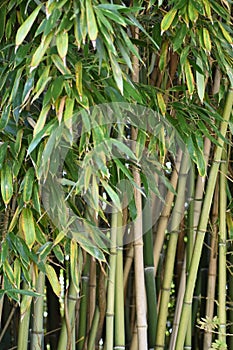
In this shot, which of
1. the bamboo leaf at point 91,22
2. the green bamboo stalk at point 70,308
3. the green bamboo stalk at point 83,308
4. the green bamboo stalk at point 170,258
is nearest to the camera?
the bamboo leaf at point 91,22

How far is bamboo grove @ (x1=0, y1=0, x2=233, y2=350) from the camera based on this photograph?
4.27 feet

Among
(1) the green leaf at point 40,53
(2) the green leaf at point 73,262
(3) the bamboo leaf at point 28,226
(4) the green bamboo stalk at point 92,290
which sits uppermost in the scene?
(1) the green leaf at point 40,53

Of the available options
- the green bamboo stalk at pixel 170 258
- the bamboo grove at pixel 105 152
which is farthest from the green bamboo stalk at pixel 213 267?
the green bamboo stalk at pixel 170 258

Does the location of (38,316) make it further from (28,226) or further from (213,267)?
(213,267)

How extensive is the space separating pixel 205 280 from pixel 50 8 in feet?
4.21

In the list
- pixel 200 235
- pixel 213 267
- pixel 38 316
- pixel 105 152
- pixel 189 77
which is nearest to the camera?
pixel 105 152

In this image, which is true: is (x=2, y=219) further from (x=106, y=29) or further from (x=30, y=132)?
(x=106, y=29)

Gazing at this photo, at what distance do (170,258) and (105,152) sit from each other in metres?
0.56

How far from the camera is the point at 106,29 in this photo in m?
1.26

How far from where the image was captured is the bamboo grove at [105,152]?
4.27ft

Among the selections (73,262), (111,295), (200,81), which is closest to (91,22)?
(200,81)

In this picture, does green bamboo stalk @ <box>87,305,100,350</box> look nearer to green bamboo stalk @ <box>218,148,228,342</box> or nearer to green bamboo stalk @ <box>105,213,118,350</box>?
green bamboo stalk @ <box>105,213,118,350</box>

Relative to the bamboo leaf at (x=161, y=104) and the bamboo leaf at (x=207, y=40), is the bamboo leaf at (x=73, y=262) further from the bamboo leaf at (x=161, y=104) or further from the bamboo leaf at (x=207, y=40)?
the bamboo leaf at (x=207, y=40)

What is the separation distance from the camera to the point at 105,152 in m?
1.35
